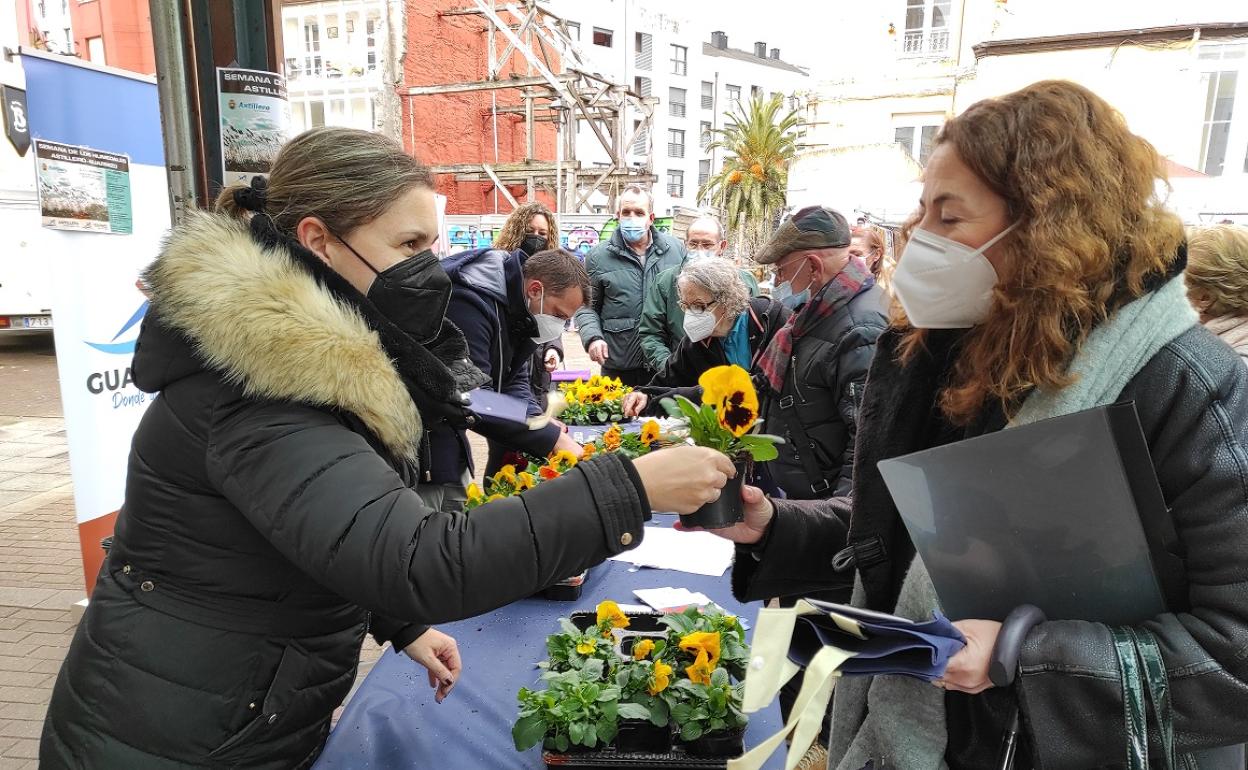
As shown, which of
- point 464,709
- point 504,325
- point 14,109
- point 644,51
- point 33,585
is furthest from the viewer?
point 644,51

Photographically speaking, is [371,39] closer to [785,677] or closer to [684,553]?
[684,553]

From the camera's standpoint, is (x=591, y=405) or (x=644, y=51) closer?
(x=591, y=405)

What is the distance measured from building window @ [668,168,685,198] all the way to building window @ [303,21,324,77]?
22.0m

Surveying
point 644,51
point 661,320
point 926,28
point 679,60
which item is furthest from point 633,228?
point 679,60

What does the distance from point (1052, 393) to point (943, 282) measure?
0.96 feet

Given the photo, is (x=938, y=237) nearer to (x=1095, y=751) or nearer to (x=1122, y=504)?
(x=1122, y=504)

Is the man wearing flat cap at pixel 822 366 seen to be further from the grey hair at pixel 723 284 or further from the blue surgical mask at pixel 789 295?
the grey hair at pixel 723 284

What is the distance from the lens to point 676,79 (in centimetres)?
4153

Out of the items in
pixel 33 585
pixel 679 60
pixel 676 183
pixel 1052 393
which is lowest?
pixel 33 585

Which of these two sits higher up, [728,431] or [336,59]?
[336,59]

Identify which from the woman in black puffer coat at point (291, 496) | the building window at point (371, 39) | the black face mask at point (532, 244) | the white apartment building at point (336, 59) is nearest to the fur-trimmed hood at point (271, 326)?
the woman in black puffer coat at point (291, 496)

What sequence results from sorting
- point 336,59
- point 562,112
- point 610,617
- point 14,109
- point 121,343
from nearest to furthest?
point 610,617 → point 121,343 → point 14,109 → point 562,112 → point 336,59

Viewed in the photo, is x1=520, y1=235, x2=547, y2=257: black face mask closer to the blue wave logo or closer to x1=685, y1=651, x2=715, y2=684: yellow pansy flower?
the blue wave logo

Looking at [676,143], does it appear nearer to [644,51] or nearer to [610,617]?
[644,51]
